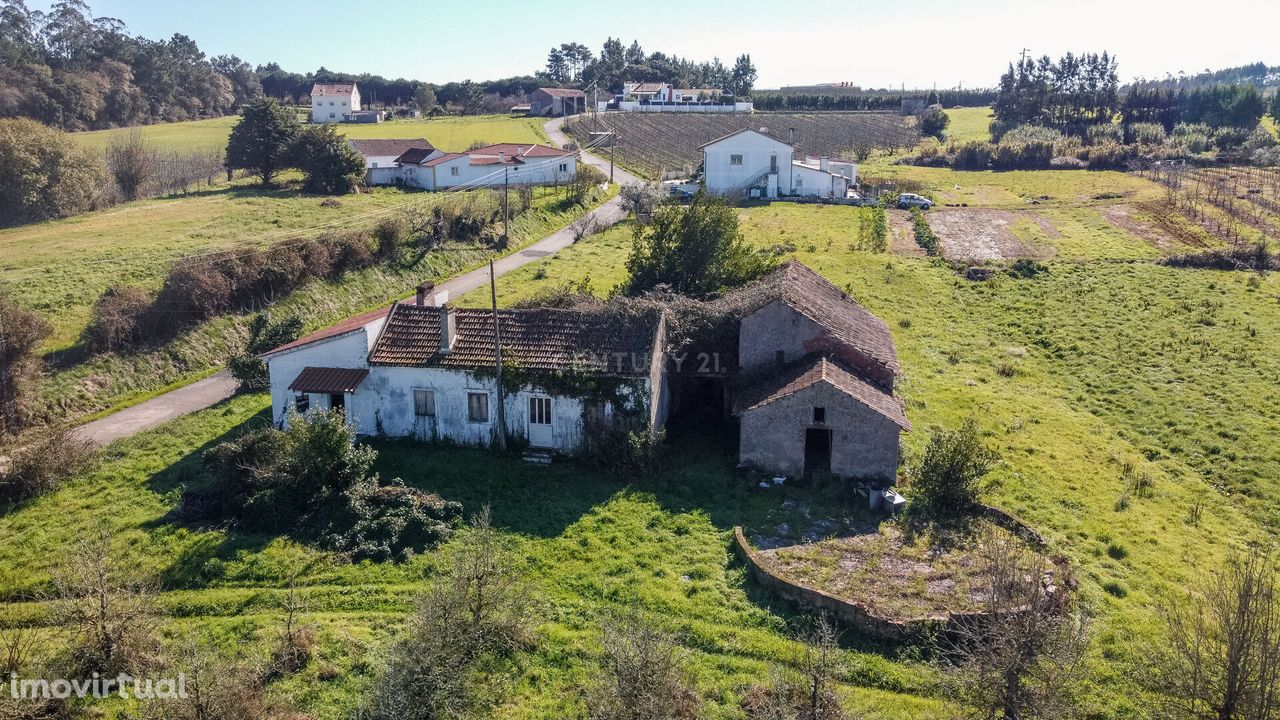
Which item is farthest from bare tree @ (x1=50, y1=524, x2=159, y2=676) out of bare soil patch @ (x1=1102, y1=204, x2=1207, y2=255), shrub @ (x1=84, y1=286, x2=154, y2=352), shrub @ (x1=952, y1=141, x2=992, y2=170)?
shrub @ (x1=952, y1=141, x2=992, y2=170)

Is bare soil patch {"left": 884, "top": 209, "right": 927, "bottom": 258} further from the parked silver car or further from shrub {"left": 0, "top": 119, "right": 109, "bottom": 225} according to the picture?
shrub {"left": 0, "top": 119, "right": 109, "bottom": 225}

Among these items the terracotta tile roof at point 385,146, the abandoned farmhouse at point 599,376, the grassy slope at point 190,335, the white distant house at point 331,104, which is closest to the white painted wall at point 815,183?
the grassy slope at point 190,335

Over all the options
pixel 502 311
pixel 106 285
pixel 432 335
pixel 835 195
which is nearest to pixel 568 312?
pixel 502 311

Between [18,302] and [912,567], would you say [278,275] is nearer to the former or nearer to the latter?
[18,302]

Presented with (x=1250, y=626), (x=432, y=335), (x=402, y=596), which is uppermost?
(x=432, y=335)

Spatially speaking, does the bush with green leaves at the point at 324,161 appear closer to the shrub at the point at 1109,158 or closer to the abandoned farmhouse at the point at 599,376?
the abandoned farmhouse at the point at 599,376

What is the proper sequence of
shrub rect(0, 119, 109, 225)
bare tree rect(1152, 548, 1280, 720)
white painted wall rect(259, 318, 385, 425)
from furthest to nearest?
shrub rect(0, 119, 109, 225)
white painted wall rect(259, 318, 385, 425)
bare tree rect(1152, 548, 1280, 720)

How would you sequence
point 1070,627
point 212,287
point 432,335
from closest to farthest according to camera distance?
point 1070,627
point 432,335
point 212,287
